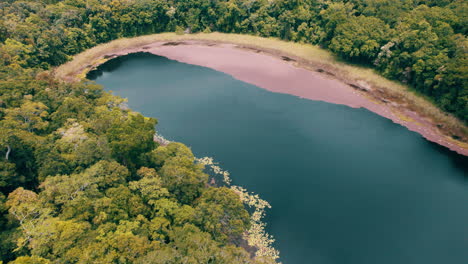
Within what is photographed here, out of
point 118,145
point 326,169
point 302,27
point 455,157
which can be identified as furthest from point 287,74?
point 118,145

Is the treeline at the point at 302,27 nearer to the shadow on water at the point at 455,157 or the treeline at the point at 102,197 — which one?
the shadow on water at the point at 455,157

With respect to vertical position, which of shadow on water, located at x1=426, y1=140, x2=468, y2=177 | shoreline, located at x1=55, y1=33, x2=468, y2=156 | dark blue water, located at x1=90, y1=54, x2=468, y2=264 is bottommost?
dark blue water, located at x1=90, y1=54, x2=468, y2=264

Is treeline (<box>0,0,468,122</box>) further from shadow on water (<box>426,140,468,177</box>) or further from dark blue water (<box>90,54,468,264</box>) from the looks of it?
dark blue water (<box>90,54,468,264</box>)

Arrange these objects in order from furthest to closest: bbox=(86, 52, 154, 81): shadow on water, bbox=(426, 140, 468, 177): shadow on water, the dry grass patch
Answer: bbox=(86, 52, 154, 81): shadow on water → the dry grass patch → bbox=(426, 140, 468, 177): shadow on water

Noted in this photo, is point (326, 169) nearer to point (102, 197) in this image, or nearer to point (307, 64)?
point (102, 197)

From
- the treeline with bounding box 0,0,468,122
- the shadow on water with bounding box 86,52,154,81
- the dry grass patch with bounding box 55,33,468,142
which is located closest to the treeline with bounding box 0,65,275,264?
the shadow on water with bounding box 86,52,154,81

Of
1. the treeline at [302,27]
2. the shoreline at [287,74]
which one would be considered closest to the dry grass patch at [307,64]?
the shoreline at [287,74]
